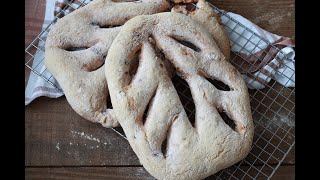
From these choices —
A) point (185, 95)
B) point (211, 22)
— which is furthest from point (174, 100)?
point (211, 22)

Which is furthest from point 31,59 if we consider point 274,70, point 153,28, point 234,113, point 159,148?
point 274,70

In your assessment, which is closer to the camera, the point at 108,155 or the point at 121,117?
the point at 121,117

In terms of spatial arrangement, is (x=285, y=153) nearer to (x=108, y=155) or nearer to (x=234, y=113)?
(x=234, y=113)

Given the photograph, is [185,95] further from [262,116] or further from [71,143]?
[71,143]

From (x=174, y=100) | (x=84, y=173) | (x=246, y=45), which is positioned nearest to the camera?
(x=174, y=100)

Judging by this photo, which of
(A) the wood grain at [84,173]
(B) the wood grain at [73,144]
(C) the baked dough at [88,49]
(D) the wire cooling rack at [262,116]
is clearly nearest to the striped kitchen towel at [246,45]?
(D) the wire cooling rack at [262,116]

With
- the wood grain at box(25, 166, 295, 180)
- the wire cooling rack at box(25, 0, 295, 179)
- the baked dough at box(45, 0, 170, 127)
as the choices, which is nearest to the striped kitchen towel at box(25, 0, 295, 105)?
the wire cooling rack at box(25, 0, 295, 179)

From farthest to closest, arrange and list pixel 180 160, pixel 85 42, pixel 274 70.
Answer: pixel 274 70
pixel 85 42
pixel 180 160

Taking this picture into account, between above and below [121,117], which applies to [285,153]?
below
